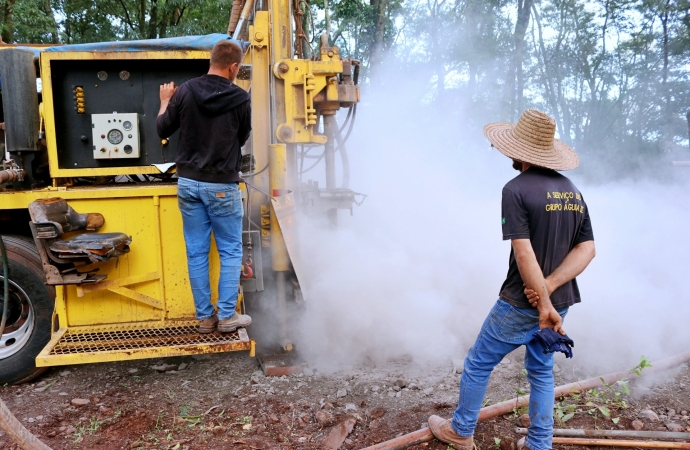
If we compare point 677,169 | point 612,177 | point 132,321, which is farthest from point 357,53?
point 132,321

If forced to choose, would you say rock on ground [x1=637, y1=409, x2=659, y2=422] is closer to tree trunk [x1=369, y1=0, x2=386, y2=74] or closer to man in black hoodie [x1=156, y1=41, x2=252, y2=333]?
man in black hoodie [x1=156, y1=41, x2=252, y2=333]

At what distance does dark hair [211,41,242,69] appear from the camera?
11.1 feet

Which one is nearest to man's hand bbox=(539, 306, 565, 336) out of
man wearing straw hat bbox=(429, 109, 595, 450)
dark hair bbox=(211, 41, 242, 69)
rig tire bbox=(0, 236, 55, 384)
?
man wearing straw hat bbox=(429, 109, 595, 450)

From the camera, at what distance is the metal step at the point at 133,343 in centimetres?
340

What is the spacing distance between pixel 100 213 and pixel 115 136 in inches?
22.6

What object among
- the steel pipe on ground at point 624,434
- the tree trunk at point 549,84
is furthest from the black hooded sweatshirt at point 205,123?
the tree trunk at point 549,84

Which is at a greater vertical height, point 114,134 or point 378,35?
point 378,35

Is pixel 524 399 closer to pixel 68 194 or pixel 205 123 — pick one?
pixel 205 123

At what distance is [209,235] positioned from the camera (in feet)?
11.8

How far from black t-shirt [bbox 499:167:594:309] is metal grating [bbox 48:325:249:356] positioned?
1.92 m

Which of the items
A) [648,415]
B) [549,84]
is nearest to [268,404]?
[648,415]

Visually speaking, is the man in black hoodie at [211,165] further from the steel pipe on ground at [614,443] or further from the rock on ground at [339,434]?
the steel pipe on ground at [614,443]

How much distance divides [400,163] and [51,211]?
5.94 m

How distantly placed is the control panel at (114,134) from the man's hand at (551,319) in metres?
2.95
